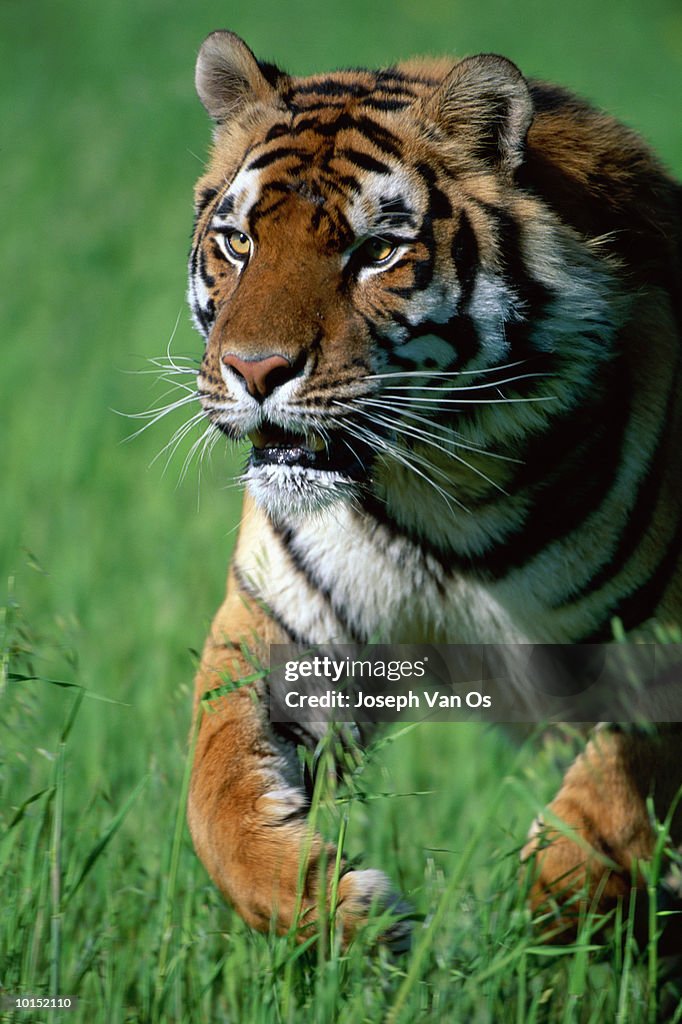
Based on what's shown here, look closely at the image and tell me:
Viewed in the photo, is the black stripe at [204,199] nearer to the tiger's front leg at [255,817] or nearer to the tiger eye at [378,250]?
the tiger eye at [378,250]

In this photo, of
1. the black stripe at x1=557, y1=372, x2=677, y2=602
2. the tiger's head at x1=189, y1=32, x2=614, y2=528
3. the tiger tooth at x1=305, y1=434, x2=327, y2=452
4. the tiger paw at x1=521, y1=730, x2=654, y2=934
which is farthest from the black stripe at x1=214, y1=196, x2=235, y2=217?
the tiger paw at x1=521, y1=730, x2=654, y2=934

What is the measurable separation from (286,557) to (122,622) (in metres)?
1.32

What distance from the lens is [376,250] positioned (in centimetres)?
178

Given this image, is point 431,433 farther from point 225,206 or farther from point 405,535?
point 225,206

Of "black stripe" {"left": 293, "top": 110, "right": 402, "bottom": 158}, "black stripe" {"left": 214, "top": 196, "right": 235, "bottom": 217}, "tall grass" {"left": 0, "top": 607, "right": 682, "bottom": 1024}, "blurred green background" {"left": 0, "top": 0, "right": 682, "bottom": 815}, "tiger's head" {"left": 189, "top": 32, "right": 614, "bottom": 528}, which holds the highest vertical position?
"blurred green background" {"left": 0, "top": 0, "right": 682, "bottom": 815}

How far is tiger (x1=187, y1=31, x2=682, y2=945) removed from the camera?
5.68 ft

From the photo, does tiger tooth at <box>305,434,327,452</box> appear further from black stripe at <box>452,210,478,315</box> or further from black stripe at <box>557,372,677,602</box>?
black stripe at <box>557,372,677,602</box>

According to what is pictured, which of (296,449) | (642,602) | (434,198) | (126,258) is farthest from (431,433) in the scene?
(126,258)

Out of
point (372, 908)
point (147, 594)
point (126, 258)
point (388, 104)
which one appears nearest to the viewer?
point (372, 908)

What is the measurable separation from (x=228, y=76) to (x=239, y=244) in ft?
1.15

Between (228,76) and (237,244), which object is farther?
(228,76)

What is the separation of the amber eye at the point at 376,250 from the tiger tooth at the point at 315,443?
0.79 feet

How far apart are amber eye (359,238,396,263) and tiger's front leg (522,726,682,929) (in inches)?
28.5

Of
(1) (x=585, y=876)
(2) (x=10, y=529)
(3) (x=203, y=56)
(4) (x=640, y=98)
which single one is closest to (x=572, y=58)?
(4) (x=640, y=98)
